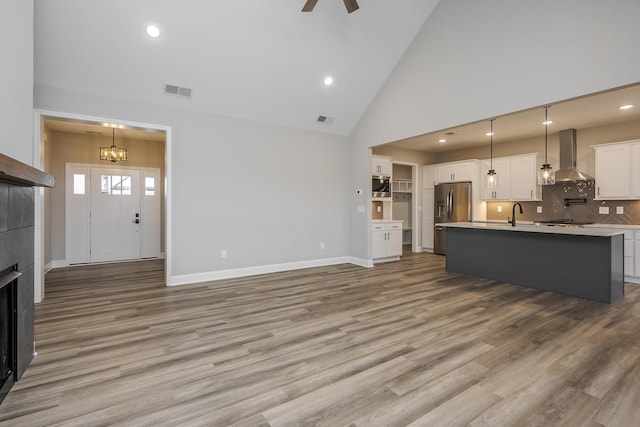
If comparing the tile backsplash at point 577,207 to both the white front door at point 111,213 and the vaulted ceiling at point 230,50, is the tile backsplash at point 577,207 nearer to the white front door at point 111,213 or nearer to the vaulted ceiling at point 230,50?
the vaulted ceiling at point 230,50

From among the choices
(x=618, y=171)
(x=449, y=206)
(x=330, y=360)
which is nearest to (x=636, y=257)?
(x=618, y=171)

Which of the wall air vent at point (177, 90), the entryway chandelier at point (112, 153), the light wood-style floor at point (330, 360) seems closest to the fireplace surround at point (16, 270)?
the light wood-style floor at point (330, 360)

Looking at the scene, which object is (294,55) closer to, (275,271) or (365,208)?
A: (365,208)

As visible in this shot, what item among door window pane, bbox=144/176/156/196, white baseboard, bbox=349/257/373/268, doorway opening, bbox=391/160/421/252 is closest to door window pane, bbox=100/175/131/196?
door window pane, bbox=144/176/156/196

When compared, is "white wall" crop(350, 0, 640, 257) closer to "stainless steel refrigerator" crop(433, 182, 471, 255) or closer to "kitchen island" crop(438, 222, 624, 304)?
"kitchen island" crop(438, 222, 624, 304)

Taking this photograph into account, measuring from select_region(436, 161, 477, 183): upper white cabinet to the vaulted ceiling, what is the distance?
3.26 metres

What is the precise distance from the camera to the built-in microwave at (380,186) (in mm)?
6762

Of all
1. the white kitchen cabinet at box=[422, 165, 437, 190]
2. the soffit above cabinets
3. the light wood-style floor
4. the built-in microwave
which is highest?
the soffit above cabinets

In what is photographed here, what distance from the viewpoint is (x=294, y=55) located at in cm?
454

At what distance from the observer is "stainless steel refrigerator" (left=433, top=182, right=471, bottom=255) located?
7293mm

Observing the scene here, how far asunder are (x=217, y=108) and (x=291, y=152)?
5.04ft

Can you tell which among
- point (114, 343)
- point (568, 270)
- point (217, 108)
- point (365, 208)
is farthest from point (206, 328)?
point (568, 270)

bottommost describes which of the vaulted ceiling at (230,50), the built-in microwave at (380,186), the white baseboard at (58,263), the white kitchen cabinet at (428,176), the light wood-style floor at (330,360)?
the light wood-style floor at (330,360)

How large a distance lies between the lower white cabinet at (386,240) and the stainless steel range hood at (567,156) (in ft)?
10.4
